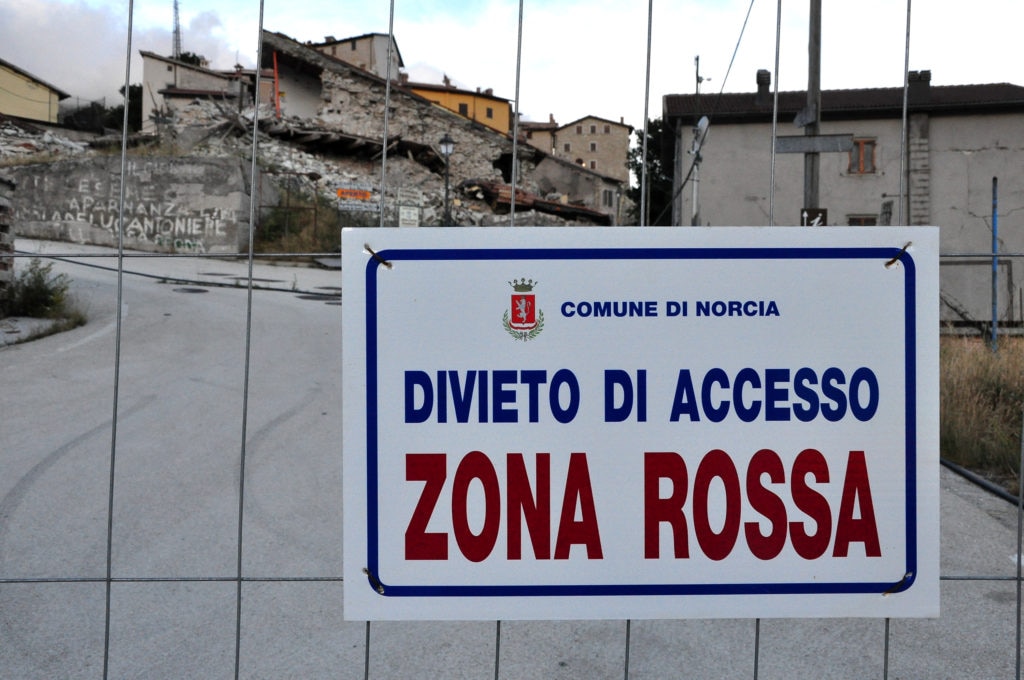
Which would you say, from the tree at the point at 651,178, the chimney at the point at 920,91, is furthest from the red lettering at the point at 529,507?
the chimney at the point at 920,91

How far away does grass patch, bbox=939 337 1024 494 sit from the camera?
5852 mm

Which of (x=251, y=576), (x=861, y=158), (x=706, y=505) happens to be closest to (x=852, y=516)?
(x=706, y=505)

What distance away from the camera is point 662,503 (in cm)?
177

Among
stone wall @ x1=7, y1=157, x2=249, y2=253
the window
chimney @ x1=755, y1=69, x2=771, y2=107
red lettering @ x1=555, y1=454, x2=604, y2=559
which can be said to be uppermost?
chimney @ x1=755, y1=69, x2=771, y2=107

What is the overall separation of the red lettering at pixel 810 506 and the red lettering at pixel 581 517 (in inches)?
15.4

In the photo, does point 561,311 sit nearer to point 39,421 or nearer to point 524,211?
point 39,421

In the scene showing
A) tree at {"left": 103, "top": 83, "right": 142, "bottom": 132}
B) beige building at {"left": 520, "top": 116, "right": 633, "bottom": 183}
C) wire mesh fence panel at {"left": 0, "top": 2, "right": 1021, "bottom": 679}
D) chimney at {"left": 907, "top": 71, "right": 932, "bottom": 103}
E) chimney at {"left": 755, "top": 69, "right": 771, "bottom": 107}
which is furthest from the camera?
beige building at {"left": 520, "top": 116, "right": 633, "bottom": 183}

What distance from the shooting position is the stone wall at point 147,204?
1802cm

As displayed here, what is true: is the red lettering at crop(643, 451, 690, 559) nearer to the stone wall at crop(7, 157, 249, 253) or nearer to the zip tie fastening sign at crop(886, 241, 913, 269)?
the zip tie fastening sign at crop(886, 241, 913, 269)

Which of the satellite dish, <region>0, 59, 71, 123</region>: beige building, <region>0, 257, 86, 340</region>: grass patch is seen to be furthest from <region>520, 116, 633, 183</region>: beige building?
the satellite dish

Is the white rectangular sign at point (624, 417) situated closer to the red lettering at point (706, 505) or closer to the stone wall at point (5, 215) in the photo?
the red lettering at point (706, 505)

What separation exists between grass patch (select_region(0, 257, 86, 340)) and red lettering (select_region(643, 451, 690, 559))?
30.8 ft

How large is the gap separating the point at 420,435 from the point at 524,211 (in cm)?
2274

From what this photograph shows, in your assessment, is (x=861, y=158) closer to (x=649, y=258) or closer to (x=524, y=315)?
(x=649, y=258)
